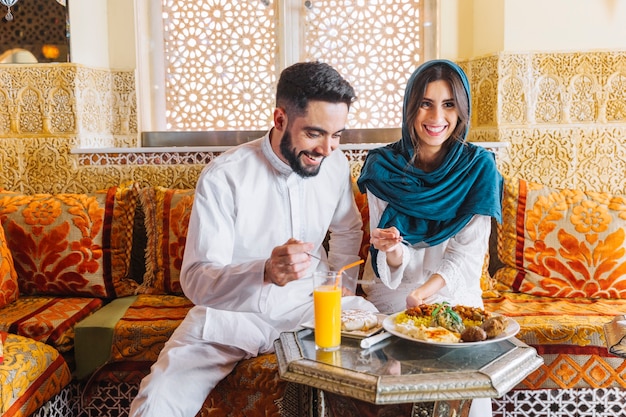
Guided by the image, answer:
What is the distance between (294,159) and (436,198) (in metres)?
0.58

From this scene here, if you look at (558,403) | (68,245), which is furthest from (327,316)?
(68,245)

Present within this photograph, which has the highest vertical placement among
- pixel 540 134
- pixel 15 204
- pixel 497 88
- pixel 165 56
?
pixel 165 56

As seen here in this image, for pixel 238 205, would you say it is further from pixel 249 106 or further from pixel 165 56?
pixel 165 56

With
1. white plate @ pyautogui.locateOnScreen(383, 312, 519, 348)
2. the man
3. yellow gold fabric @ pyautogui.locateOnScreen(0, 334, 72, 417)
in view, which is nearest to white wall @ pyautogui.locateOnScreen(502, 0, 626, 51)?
the man

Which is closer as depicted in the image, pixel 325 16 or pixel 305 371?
pixel 305 371

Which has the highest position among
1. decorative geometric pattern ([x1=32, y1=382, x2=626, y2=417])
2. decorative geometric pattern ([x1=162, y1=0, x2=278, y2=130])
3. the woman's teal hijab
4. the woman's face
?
decorative geometric pattern ([x1=162, y1=0, x2=278, y2=130])

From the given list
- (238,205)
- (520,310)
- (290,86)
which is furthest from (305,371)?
(520,310)

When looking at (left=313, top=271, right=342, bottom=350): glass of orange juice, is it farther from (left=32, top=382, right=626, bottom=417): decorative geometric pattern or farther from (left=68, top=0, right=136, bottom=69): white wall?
(left=68, top=0, right=136, bottom=69): white wall

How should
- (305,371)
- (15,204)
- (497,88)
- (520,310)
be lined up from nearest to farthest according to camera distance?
(305,371) < (520,310) < (15,204) < (497,88)

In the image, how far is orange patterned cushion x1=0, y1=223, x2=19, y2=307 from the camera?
2.57m

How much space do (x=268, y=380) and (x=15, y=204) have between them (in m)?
1.61

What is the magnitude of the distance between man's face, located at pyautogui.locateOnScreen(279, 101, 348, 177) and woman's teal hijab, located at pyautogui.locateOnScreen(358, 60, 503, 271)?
419 millimetres

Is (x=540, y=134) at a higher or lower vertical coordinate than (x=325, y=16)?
lower

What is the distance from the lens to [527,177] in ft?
10.4
